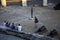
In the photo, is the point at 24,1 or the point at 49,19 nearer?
the point at 49,19

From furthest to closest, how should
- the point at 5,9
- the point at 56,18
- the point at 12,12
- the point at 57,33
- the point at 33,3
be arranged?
the point at 33,3 → the point at 5,9 → the point at 12,12 → the point at 56,18 → the point at 57,33

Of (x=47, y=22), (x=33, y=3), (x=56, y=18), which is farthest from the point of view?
(x=33, y=3)

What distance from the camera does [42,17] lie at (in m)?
7.12

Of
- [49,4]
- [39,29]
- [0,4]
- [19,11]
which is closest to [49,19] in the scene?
[39,29]

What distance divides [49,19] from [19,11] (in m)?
2.01

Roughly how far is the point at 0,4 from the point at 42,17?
3.43 m

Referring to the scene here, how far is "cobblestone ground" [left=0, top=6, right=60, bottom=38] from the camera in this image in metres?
6.13

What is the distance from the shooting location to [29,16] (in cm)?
732

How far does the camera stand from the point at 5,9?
869 cm

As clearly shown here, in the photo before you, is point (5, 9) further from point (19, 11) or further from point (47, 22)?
point (47, 22)

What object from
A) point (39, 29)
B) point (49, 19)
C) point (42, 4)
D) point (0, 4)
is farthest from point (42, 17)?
point (0, 4)

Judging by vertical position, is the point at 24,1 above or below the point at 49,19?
above

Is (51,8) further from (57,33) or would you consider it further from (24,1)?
(57,33)

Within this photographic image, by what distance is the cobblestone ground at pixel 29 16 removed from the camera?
6134 millimetres
